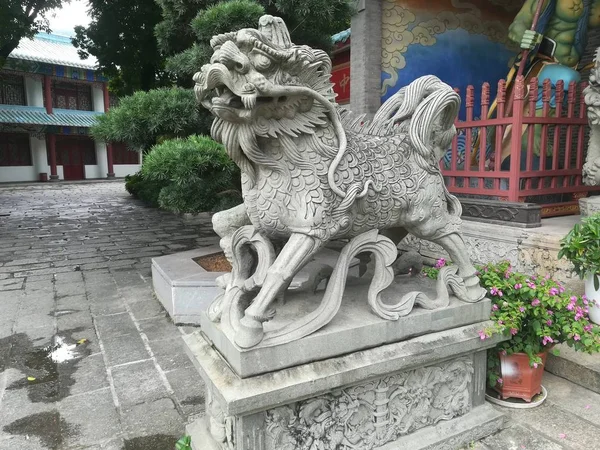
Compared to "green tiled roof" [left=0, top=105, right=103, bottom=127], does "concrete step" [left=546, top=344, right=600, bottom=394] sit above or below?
below

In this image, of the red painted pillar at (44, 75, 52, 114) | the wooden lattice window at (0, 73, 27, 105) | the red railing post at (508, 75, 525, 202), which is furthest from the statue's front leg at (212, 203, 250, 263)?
the red painted pillar at (44, 75, 52, 114)

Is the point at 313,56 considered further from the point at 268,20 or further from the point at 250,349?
the point at 250,349

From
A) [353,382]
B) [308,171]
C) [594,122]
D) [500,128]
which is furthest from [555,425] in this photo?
[500,128]

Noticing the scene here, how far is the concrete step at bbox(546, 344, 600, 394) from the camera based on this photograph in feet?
8.30

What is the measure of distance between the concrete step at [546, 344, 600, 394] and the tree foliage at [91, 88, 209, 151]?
316 centimetres

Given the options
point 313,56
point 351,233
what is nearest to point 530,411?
point 351,233

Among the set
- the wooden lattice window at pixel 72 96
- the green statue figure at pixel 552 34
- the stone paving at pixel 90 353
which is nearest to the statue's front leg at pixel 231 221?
the stone paving at pixel 90 353

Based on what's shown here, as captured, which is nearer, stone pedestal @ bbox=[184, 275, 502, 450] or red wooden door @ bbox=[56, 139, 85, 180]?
stone pedestal @ bbox=[184, 275, 502, 450]

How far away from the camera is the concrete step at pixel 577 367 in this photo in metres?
2.53

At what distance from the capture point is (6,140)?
21.1m

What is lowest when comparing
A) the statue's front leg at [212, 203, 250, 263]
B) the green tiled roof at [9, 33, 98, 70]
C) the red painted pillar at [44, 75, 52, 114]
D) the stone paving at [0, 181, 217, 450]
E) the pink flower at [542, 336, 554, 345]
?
the stone paving at [0, 181, 217, 450]

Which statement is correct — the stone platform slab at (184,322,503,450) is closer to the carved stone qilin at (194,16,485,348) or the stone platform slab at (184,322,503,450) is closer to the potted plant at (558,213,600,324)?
the carved stone qilin at (194,16,485,348)

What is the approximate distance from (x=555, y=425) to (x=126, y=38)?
10.1 meters

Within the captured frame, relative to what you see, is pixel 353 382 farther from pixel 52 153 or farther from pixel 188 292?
pixel 52 153
